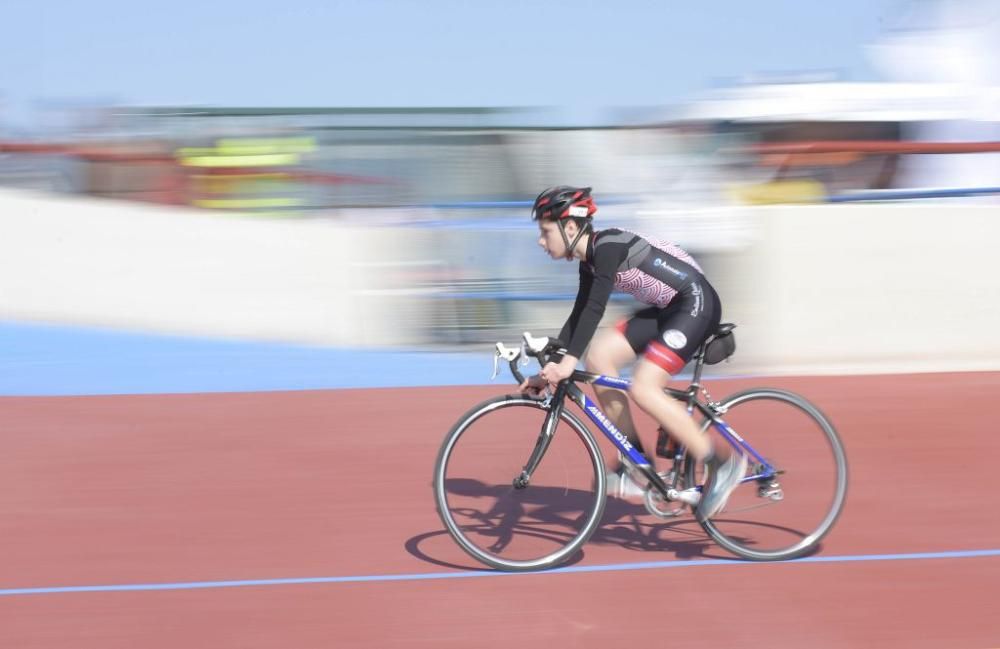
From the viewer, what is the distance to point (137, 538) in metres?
5.57

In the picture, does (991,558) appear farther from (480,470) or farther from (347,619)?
(347,619)

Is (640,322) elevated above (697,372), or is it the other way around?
(640,322)

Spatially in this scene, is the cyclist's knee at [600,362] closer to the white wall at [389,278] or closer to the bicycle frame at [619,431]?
the bicycle frame at [619,431]

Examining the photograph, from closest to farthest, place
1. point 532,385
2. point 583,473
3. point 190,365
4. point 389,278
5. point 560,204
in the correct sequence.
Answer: point 560,204 < point 532,385 < point 583,473 < point 190,365 < point 389,278

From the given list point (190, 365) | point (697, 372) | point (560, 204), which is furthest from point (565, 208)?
point (190, 365)

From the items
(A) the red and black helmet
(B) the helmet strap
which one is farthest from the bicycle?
(A) the red and black helmet

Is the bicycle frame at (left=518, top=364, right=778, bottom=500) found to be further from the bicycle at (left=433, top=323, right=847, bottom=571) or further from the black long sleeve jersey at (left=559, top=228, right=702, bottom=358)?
the black long sleeve jersey at (left=559, top=228, right=702, bottom=358)

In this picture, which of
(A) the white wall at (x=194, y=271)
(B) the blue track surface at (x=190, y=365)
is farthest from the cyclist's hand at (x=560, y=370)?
(A) the white wall at (x=194, y=271)

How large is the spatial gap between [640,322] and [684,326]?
268mm

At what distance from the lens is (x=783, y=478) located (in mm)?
5008

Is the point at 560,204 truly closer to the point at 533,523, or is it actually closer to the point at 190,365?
the point at 533,523

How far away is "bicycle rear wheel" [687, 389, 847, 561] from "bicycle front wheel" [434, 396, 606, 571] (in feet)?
1.63

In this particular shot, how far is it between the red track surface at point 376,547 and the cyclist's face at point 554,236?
1.39 metres

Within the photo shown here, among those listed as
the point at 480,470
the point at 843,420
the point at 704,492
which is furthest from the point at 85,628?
the point at 843,420
